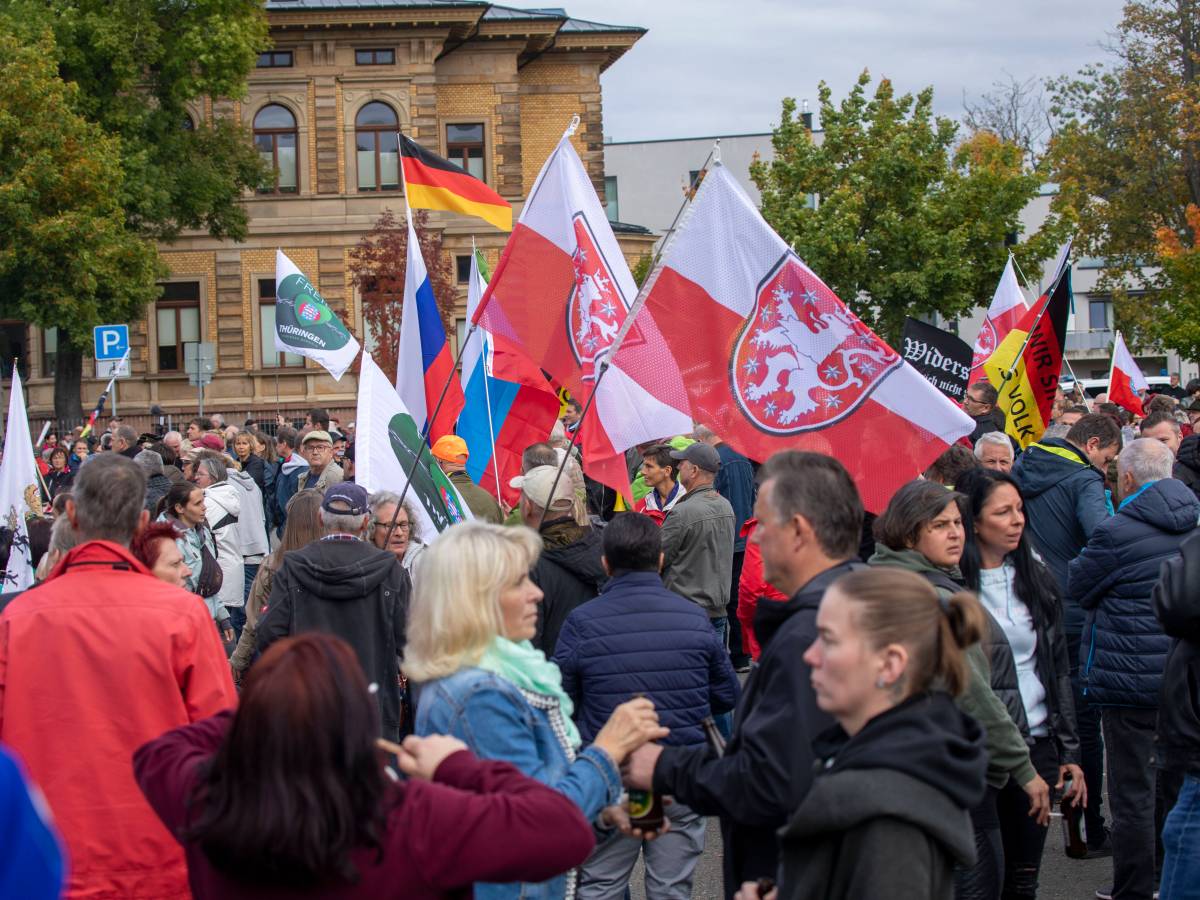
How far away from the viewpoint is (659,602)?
525cm

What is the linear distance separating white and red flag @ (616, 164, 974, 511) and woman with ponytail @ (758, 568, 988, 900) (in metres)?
2.64

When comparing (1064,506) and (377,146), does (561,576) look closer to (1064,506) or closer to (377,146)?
(1064,506)

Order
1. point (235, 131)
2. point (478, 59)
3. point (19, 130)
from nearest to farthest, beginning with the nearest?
point (19, 130) < point (235, 131) < point (478, 59)

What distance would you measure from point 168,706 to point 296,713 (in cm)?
166

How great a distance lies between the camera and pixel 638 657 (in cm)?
515

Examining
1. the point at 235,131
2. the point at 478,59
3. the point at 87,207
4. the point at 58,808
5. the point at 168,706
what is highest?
the point at 478,59

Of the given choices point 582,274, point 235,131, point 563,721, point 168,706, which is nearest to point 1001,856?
point 563,721

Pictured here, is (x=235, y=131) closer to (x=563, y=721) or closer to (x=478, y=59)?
(x=478, y=59)

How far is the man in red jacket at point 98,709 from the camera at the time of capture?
13.1 feet

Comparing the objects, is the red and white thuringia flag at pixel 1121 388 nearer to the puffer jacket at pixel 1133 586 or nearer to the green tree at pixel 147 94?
the puffer jacket at pixel 1133 586

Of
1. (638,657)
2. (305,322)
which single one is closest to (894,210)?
(305,322)

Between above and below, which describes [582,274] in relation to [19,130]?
below

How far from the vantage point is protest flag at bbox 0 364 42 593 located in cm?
782

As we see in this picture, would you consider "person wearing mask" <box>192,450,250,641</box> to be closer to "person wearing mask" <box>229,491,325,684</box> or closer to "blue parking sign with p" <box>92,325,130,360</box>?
"person wearing mask" <box>229,491,325,684</box>
